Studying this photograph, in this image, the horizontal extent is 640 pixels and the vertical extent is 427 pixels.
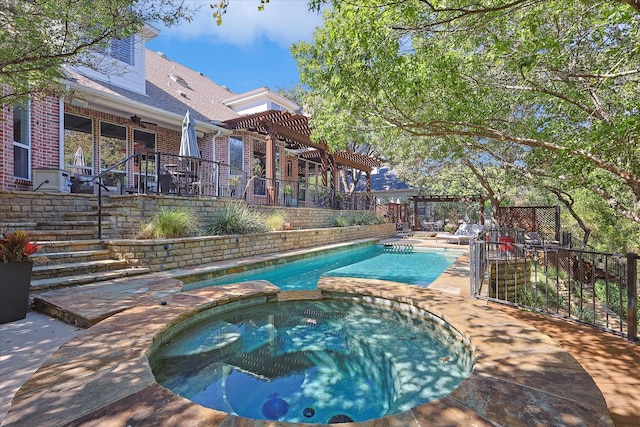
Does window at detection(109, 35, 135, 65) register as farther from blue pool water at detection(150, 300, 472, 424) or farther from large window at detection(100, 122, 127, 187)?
blue pool water at detection(150, 300, 472, 424)

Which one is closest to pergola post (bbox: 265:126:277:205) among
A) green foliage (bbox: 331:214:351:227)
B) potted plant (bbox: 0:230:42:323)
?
green foliage (bbox: 331:214:351:227)

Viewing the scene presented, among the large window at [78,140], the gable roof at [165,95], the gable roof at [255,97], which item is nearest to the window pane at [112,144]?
the large window at [78,140]

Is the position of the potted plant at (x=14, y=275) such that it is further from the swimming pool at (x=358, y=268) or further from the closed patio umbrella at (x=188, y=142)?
the closed patio umbrella at (x=188, y=142)

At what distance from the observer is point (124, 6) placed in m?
4.20

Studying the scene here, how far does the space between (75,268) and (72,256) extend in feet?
1.38

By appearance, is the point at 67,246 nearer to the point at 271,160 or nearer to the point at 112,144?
the point at 112,144

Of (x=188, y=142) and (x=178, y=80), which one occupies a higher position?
(x=178, y=80)

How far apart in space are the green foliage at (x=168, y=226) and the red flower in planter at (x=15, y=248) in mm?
2887

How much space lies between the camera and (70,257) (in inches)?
204

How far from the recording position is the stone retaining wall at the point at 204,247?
5.77m

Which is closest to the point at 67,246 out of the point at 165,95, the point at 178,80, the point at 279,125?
the point at 279,125

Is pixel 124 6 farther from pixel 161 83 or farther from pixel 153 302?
pixel 161 83

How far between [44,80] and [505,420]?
681 centimetres

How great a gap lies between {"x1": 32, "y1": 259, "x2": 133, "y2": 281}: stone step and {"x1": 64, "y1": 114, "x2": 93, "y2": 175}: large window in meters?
5.32
